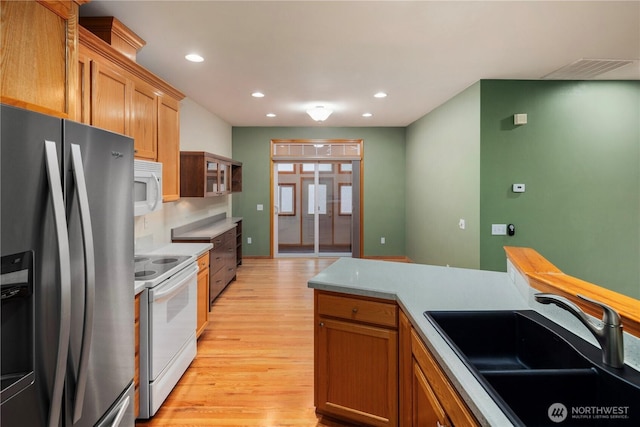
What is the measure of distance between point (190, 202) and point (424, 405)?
422cm

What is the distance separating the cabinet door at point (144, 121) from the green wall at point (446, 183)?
3416 mm

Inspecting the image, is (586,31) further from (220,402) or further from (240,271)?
(240,271)

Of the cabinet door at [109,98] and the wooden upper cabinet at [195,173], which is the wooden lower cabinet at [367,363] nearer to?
the cabinet door at [109,98]

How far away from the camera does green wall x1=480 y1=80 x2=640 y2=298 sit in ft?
12.8

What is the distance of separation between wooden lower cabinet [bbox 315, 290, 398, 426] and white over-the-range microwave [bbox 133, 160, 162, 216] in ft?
4.88

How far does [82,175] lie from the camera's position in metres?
1.21

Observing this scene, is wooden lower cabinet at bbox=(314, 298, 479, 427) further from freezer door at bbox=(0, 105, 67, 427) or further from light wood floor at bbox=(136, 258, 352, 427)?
freezer door at bbox=(0, 105, 67, 427)

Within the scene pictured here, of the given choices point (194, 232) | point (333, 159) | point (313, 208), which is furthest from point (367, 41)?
point (313, 208)

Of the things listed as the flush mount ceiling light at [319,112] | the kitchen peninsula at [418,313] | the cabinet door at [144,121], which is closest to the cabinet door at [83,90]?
the cabinet door at [144,121]

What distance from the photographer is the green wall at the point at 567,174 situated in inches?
154

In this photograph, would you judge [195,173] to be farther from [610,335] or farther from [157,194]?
[610,335]

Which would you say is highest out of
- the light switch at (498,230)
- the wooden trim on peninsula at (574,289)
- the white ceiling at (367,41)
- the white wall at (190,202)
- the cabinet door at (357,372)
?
the white ceiling at (367,41)

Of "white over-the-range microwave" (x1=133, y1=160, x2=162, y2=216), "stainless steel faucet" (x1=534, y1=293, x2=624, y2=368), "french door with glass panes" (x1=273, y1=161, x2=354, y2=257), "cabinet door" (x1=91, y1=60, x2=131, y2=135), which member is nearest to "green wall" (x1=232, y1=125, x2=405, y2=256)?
"french door with glass panes" (x1=273, y1=161, x2=354, y2=257)

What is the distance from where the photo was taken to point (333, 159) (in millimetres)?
7141
